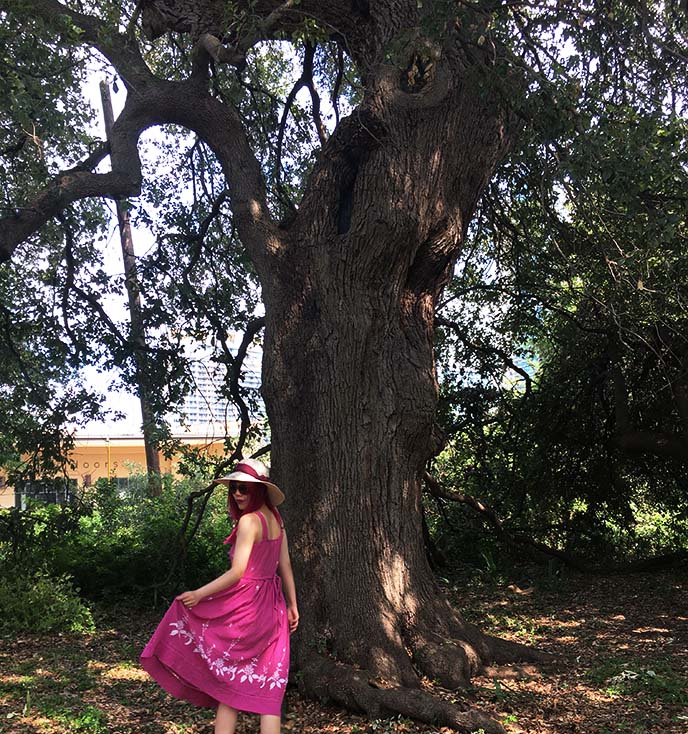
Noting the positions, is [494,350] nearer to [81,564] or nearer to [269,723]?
[81,564]

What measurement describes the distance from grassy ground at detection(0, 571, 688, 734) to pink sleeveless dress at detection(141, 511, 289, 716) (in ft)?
3.08

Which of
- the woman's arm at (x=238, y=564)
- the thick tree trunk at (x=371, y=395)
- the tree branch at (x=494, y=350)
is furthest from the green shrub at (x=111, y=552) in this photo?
the woman's arm at (x=238, y=564)

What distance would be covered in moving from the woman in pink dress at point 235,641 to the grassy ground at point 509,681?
92 centimetres

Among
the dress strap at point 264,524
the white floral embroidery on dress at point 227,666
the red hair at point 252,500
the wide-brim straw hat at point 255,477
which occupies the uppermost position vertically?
the wide-brim straw hat at point 255,477

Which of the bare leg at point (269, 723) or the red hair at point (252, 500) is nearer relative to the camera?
the bare leg at point (269, 723)

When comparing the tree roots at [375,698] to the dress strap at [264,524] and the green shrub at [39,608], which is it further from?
the green shrub at [39,608]

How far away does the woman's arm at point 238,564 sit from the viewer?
3566mm

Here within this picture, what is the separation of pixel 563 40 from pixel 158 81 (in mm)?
3490

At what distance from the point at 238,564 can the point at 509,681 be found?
2.60m

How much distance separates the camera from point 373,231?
548cm

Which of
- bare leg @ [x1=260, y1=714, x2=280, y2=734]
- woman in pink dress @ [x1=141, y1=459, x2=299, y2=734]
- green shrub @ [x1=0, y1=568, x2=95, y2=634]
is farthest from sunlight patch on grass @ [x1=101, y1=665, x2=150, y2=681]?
bare leg @ [x1=260, y1=714, x2=280, y2=734]

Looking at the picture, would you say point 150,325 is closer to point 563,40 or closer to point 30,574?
point 30,574

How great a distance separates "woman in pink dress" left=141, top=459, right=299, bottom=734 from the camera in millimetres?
3682

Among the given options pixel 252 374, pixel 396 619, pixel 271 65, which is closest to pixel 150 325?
pixel 252 374
